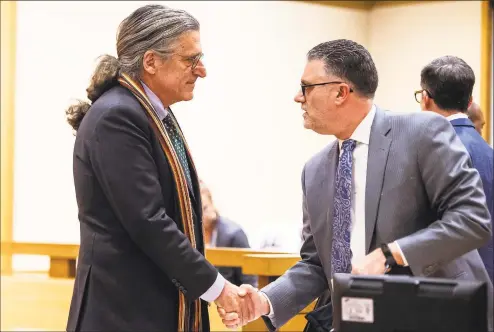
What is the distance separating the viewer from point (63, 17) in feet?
22.7

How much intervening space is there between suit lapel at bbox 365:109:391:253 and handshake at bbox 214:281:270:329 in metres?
0.47

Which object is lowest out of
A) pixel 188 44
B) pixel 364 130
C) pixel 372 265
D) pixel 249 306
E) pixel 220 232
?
pixel 220 232

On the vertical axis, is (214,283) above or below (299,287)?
above

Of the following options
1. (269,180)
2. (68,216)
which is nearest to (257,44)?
(269,180)

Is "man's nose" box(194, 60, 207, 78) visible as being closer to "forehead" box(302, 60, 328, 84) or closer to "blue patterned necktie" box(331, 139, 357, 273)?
"forehead" box(302, 60, 328, 84)

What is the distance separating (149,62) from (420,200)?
0.95 meters

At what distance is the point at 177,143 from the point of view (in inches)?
117

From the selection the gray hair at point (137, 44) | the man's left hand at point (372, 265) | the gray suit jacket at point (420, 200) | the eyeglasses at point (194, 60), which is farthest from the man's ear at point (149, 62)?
the man's left hand at point (372, 265)

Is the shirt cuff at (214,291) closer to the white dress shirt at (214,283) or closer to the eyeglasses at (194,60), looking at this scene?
the white dress shirt at (214,283)

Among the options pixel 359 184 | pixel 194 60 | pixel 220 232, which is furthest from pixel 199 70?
pixel 220 232

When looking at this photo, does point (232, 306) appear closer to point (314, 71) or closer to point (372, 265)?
point (372, 265)

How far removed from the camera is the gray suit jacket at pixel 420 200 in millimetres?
2600

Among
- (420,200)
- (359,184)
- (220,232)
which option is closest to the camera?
(420,200)

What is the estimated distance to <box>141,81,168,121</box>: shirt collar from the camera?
2916mm
